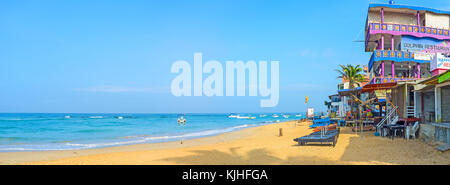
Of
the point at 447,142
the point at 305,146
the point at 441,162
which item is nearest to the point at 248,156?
the point at 305,146

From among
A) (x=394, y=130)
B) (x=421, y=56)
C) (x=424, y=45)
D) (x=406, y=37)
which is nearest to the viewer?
(x=394, y=130)

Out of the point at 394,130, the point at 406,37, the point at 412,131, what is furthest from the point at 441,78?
the point at 406,37

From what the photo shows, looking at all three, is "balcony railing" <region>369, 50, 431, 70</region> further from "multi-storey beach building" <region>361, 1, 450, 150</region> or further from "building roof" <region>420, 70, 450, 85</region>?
"building roof" <region>420, 70, 450, 85</region>

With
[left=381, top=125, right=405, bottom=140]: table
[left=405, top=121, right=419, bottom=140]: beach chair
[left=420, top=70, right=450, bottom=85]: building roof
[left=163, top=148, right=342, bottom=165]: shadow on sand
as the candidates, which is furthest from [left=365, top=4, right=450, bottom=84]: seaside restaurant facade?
[left=163, top=148, right=342, bottom=165]: shadow on sand

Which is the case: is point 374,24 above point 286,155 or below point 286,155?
above

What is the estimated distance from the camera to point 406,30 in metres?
28.3

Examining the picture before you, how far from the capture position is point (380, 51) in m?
27.4

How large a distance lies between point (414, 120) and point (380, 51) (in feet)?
41.4

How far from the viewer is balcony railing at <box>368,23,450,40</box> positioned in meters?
27.8

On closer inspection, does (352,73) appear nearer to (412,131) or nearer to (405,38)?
(405,38)

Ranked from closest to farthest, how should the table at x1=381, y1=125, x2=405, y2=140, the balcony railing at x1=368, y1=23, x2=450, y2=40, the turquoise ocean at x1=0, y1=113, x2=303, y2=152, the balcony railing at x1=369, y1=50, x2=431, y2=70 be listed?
1. the table at x1=381, y1=125, x2=405, y2=140
2. the turquoise ocean at x1=0, y1=113, x2=303, y2=152
3. the balcony railing at x1=369, y1=50, x2=431, y2=70
4. the balcony railing at x1=368, y1=23, x2=450, y2=40

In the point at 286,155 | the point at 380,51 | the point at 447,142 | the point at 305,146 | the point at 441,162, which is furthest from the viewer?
the point at 380,51
